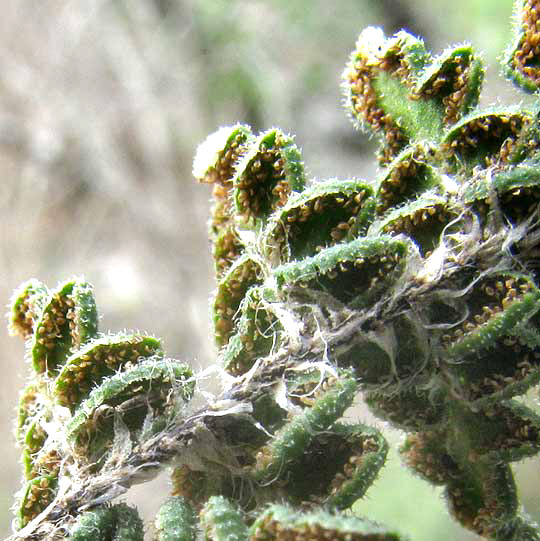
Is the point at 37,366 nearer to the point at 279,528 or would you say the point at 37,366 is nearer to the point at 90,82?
the point at 279,528

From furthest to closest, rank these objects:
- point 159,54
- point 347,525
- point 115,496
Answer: point 159,54 → point 115,496 → point 347,525

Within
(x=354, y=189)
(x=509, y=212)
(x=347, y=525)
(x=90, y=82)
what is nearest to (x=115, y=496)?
(x=347, y=525)

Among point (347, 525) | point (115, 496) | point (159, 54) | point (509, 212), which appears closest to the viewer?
point (347, 525)

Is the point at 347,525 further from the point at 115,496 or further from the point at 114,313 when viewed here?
the point at 114,313

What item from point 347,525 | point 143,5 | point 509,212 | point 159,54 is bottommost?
point 347,525

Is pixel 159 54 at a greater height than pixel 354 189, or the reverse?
pixel 159 54

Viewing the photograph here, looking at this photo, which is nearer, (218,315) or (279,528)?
(279,528)

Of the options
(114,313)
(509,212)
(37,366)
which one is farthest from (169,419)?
(114,313)
